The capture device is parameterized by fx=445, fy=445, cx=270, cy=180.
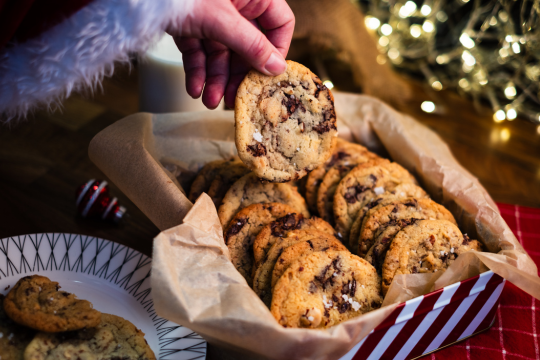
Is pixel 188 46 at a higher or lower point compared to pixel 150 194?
higher

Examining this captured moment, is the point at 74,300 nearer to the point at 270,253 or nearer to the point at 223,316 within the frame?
the point at 223,316

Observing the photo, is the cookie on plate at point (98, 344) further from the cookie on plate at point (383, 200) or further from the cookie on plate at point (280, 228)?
the cookie on plate at point (383, 200)

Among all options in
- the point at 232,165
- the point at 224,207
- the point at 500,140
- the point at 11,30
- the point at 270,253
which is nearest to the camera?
the point at 11,30

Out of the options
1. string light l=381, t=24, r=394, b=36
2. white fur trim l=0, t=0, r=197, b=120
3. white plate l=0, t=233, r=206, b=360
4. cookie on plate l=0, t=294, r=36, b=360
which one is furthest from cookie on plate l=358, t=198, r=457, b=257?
string light l=381, t=24, r=394, b=36

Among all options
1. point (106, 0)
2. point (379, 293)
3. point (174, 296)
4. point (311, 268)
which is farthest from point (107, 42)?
point (379, 293)

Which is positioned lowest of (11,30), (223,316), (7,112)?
(223,316)

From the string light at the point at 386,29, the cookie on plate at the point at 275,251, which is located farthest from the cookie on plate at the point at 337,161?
the string light at the point at 386,29
